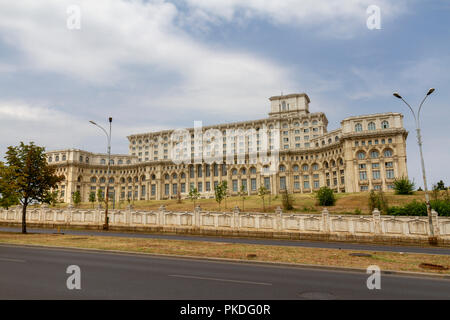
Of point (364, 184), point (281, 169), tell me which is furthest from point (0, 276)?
point (281, 169)

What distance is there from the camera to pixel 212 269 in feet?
41.4

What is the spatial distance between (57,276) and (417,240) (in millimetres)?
25592

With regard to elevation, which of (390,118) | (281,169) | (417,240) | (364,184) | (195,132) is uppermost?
(195,132)

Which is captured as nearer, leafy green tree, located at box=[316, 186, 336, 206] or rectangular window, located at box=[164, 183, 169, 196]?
leafy green tree, located at box=[316, 186, 336, 206]

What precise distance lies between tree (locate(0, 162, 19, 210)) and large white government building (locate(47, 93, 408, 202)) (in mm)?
71199

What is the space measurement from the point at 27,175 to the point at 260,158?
302 feet

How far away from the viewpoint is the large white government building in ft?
285

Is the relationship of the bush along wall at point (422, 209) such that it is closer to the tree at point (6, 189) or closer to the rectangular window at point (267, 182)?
the tree at point (6, 189)

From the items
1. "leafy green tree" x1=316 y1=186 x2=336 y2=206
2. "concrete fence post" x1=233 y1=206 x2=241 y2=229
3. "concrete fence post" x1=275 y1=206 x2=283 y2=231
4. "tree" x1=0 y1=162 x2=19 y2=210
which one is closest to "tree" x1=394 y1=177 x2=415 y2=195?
"leafy green tree" x1=316 y1=186 x2=336 y2=206

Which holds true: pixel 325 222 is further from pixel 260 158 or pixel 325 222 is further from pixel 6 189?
pixel 260 158

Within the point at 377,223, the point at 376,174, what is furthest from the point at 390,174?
the point at 377,223

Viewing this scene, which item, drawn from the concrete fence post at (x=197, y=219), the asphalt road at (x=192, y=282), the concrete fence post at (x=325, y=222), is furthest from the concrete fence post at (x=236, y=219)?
the asphalt road at (x=192, y=282)

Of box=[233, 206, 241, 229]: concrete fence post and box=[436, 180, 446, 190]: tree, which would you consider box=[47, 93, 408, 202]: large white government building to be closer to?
box=[436, 180, 446, 190]: tree
